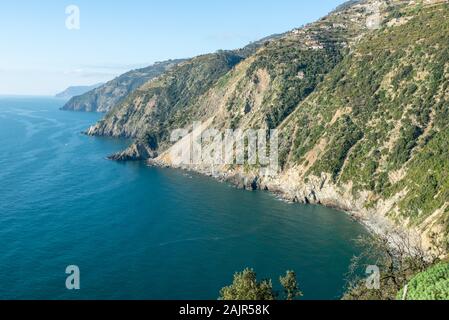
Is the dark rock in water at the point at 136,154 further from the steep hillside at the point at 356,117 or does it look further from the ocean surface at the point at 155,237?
the ocean surface at the point at 155,237

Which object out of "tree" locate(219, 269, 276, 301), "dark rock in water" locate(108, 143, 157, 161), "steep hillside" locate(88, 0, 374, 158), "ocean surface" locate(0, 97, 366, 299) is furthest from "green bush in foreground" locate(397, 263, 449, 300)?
"dark rock in water" locate(108, 143, 157, 161)

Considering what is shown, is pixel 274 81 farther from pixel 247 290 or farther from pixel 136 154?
pixel 247 290

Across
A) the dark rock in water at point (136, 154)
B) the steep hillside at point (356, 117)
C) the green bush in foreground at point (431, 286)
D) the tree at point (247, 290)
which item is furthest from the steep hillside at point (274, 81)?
the green bush in foreground at point (431, 286)

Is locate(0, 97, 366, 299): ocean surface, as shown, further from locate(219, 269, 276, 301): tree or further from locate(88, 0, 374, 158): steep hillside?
locate(88, 0, 374, 158): steep hillside

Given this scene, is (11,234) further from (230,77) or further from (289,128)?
(230,77)
